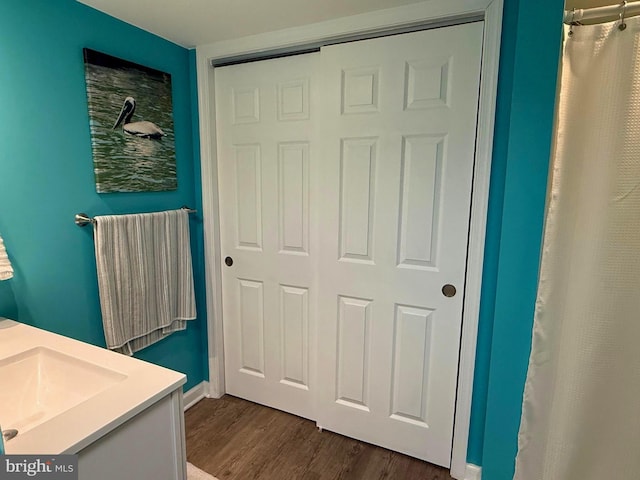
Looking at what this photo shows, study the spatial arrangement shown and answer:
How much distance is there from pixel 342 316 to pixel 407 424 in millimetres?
625

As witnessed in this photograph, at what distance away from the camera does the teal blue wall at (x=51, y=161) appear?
131 centimetres

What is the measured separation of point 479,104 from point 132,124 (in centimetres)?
157

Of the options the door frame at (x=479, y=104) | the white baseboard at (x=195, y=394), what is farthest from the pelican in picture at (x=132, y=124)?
the white baseboard at (x=195, y=394)

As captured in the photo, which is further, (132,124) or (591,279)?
(132,124)

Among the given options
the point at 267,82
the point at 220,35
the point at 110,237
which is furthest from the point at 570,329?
the point at 220,35

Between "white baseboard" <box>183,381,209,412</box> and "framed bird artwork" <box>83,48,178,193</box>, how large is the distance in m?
1.26

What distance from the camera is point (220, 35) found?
183 centimetres

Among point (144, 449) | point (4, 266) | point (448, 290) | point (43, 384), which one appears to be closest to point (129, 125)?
point (4, 266)

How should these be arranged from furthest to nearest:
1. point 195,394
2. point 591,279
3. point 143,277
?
point 195,394, point 143,277, point 591,279

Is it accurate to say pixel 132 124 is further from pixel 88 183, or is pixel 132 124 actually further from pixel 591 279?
pixel 591 279

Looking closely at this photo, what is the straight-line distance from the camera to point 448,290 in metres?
1.63

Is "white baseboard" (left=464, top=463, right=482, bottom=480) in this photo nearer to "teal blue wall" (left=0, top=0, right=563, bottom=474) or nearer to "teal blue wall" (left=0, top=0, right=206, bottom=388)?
"teal blue wall" (left=0, top=0, right=563, bottom=474)

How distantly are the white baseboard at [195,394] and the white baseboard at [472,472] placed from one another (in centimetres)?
157

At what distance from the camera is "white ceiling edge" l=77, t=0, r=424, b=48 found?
1.48 meters
